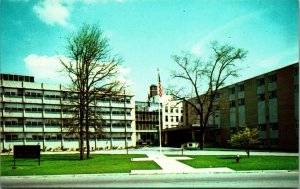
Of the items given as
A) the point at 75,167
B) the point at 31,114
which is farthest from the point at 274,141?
the point at 31,114

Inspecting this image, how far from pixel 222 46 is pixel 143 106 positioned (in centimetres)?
5055

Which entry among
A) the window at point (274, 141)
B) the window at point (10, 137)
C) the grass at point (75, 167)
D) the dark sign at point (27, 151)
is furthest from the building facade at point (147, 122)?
the dark sign at point (27, 151)

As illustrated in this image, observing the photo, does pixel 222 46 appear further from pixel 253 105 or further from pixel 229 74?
pixel 253 105

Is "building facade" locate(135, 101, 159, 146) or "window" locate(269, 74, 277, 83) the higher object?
"window" locate(269, 74, 277, 83)

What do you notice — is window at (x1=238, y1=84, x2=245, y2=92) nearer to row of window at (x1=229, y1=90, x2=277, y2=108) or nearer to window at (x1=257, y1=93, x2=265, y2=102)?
row of window at (x1=229, y1=90, x2=277, y2=108)

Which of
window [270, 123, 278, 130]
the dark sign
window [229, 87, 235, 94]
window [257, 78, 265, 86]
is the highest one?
window [257, 78, 265, 86]

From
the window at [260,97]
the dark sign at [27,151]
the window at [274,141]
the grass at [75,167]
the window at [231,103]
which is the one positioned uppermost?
the window at [260,97]

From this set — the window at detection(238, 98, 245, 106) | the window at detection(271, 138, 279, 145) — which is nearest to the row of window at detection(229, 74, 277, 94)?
the window at detection(238, 98, 245, 106)

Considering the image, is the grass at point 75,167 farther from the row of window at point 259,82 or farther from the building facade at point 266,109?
the row of window at point 259,82

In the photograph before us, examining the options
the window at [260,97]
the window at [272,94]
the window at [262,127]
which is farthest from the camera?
the window at [260,97]

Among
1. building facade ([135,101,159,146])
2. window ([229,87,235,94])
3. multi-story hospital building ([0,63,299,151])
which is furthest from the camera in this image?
building facade ([135,101,159,146])

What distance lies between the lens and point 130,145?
3007 inches

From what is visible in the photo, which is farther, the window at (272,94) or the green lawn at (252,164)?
the window at (272,94)

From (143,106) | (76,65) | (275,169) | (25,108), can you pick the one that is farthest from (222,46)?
(143,106)
